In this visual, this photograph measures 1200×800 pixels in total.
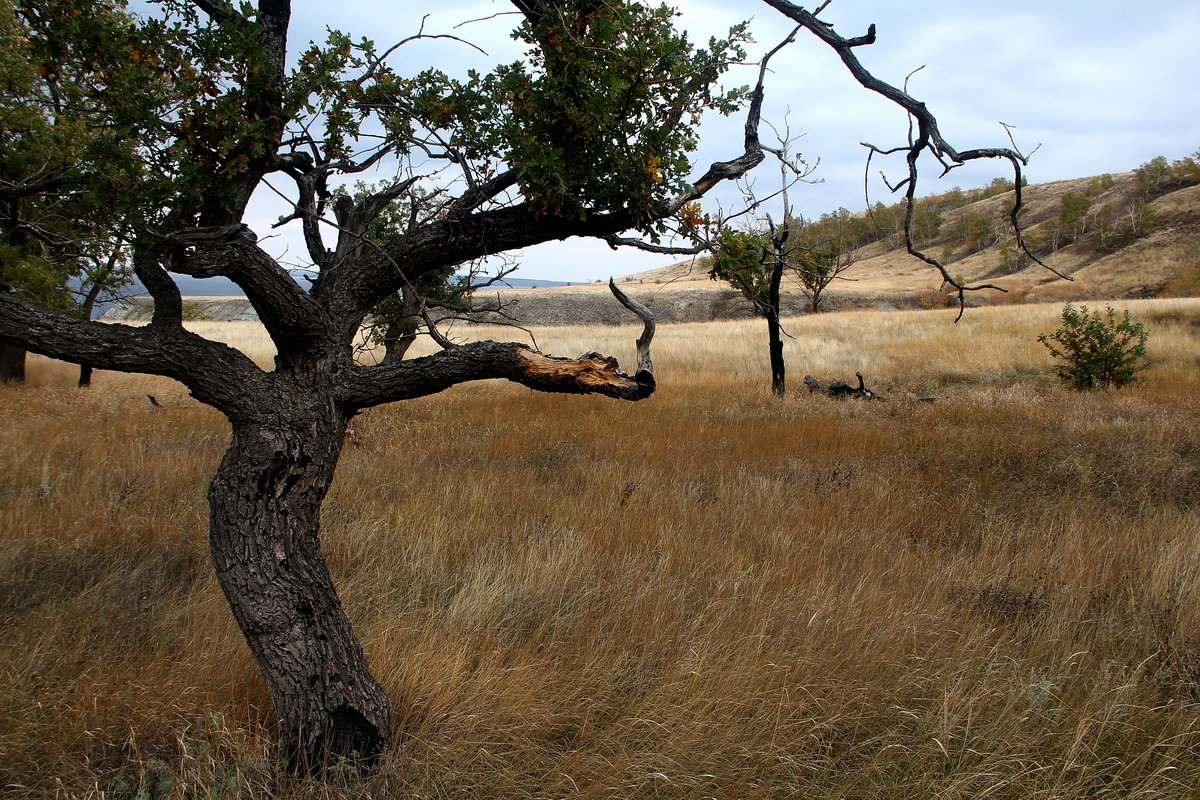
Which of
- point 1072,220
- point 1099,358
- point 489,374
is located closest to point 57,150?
point 489,374


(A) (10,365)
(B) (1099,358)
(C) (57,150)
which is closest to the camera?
(C) (57,150)

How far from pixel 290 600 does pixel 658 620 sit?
6.26 ft

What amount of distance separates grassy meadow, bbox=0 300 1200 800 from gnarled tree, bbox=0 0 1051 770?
48cm

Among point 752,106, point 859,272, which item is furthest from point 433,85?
point 859,272

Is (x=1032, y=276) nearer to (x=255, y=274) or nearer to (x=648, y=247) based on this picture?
(x=648, y=247)

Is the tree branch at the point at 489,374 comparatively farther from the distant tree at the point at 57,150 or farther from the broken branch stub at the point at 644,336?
the distant tree at the point at 57,150

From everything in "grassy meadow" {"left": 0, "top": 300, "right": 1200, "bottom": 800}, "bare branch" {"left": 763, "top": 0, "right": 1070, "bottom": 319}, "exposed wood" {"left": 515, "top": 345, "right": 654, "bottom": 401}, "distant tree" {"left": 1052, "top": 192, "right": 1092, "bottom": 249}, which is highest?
"distant tree" {"left": 1052, "top": 192, "right": 1092, "bottom": 249}

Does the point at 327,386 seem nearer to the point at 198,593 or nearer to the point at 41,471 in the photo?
the point at 198,593

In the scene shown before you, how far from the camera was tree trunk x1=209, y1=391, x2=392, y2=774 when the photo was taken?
8.02 feet

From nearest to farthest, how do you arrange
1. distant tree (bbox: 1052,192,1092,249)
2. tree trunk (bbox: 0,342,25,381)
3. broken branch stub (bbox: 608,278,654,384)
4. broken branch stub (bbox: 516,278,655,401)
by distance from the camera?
broken branch stub (bbox: 516,278,655,401), broken branch stub (bbox: 608,278,654,384), tree trunk (bbox: 0,342,25,381), distant tree (bbox: 1052,192,1092,249)

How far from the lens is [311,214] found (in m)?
3.04

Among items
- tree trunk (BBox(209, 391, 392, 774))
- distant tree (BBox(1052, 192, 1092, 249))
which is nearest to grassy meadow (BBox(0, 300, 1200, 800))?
tree trunk (BBox(209, 391, 392, 774))

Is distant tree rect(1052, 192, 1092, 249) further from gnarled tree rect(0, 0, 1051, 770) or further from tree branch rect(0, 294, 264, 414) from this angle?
tree branch rect(0, 294, 264, 414)

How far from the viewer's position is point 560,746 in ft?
8.86
